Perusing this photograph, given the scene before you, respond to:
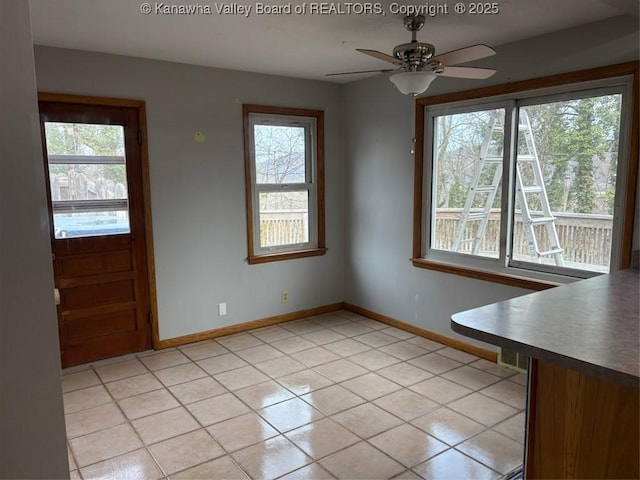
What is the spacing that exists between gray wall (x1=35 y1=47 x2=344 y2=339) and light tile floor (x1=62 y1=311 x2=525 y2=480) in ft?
1.52

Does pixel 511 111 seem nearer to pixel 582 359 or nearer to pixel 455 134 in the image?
pixel 455 134

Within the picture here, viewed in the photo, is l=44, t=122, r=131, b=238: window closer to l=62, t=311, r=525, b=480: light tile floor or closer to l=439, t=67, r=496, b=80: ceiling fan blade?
l=62, t=311, r=525, b=480: light tile floor

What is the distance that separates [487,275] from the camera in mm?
3537

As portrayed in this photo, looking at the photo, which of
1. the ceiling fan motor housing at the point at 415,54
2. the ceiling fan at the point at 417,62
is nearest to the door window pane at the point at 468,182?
the ceiling fan at the point at 417,62

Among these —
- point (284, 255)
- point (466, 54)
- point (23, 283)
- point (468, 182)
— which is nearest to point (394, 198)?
point (468, 182)

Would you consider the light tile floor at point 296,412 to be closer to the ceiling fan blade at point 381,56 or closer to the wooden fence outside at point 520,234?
the wooden fence outside at point 520,234

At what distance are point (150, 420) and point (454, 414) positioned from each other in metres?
1.85

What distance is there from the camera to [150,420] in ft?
9.11

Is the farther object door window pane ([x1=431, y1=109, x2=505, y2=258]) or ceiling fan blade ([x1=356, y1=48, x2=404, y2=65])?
door window pane ([x1=431, y1=109, x2=505, y2=258])

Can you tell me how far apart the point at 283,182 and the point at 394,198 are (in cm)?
110

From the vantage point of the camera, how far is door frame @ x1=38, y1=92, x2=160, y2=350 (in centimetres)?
333

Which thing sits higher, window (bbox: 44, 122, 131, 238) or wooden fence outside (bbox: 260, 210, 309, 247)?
window (bbox: 44, 122, 131, 238)

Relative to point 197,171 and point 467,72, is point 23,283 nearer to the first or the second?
point 467,72

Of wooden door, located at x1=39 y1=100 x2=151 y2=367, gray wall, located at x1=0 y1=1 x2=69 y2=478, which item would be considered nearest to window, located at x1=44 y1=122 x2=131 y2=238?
wooden door, located at x1=39 y1=100 x2=151 y2=367
